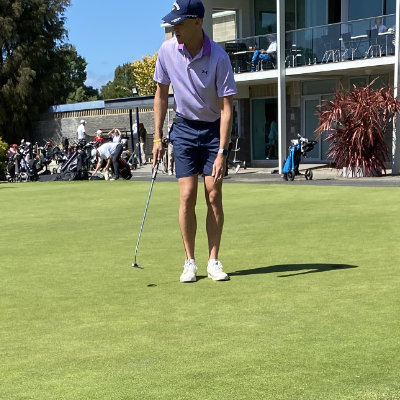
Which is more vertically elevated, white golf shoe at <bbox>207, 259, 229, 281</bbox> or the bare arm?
the bare arm

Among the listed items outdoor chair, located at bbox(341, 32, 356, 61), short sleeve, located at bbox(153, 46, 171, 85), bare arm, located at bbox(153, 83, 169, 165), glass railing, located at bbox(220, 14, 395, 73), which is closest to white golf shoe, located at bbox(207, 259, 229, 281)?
bare arm, located at bbox(153, 83, 169, 165)

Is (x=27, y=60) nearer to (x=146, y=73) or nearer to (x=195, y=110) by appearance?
(x=146, y=73)

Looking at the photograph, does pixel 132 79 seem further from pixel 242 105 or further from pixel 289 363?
pixel 289 363

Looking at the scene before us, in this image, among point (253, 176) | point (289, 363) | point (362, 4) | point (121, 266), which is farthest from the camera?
point (362, 4)

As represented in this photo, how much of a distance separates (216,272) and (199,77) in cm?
153

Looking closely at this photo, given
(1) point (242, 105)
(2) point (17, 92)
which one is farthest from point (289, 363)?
(2) point (17, 92)

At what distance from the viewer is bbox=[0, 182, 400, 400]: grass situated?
13.2 ft

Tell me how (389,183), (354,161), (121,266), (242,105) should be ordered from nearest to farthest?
(121,266), (389,183), (354,161), (242,105)

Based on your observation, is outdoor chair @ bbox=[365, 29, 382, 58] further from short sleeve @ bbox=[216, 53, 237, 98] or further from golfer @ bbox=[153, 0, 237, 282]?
short sleeve @ bbox=[216, 53, 237, 98]

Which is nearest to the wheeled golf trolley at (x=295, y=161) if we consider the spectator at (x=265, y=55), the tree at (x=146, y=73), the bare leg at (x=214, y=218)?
the spectator at (x=265, y=55)

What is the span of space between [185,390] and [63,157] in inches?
1172

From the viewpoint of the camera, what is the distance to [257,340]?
4.83m

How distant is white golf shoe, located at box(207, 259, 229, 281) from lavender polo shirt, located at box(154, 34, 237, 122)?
1148 mm

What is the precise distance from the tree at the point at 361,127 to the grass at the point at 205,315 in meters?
13.8
